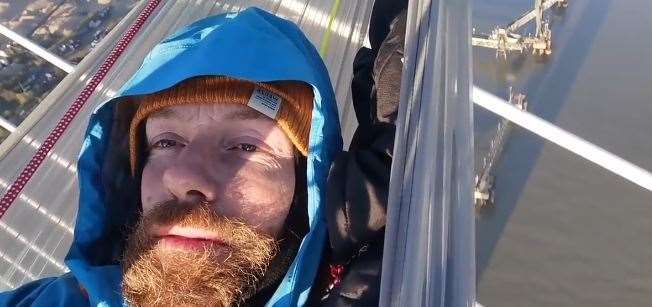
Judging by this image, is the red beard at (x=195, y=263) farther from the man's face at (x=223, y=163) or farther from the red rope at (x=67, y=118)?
the red rope at (x=67, y=118)

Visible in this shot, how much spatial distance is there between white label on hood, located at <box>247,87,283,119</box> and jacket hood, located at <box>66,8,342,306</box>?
3 cm

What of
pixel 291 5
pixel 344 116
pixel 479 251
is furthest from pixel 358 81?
pixel 479 251

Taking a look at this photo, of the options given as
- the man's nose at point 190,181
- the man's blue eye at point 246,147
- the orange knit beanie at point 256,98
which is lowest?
the man's nose at point 190,181

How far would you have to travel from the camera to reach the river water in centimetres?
507

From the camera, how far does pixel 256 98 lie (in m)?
0.86

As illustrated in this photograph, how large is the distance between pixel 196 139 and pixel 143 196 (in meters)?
0.10

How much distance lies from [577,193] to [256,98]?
512 centimetres

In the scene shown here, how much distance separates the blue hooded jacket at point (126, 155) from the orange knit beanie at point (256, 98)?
2 cm

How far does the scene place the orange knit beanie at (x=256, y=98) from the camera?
0.86 m

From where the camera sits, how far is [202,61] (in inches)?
33.8

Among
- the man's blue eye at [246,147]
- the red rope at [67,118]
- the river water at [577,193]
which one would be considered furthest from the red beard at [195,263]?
the river water at [577,193]

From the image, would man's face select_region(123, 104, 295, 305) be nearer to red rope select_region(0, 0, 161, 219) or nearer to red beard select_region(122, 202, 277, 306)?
red beard select_region(122, 202, 277, 306)

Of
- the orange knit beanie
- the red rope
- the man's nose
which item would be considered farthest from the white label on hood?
the red rope

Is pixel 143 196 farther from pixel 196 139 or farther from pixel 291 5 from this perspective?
pixel 291 5
